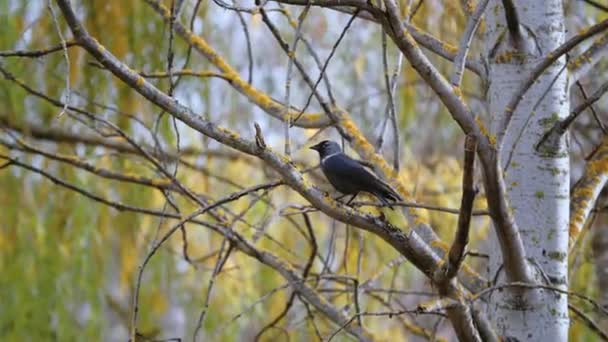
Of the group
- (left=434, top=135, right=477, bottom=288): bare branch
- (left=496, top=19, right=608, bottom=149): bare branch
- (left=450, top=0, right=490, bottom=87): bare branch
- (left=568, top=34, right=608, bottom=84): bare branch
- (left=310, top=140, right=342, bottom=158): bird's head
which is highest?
(left=310, top=140, right=342, bottom=158): bird's head

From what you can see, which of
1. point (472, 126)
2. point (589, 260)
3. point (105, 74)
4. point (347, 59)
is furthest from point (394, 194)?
point (347, 59)

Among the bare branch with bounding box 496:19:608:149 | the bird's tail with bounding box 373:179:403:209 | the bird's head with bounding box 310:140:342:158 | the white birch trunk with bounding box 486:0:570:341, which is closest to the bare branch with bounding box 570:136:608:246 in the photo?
the white birch trunk with bounding box 486:0:570:341

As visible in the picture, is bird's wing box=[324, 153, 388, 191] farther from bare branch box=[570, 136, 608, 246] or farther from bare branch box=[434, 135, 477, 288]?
bare branch box=[434, 135, 477, 288]

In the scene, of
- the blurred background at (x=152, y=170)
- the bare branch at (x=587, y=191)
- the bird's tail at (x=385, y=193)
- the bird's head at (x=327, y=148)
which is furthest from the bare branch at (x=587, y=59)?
the bird's head at (x=327, y=148)

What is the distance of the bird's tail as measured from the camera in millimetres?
1772

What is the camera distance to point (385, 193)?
1.83 m

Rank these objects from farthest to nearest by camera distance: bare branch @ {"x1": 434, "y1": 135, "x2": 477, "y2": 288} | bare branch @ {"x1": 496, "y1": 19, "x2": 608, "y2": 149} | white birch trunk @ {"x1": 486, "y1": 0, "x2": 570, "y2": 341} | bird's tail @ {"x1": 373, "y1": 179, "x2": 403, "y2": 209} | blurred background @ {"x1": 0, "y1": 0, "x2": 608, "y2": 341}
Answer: blurred background @ {"x1": 0, "y1": 0, "x2": 608, "y2": 341} < bird's tail @ {"x1": 373, "y1": 179, "x2": 403, "y2": 209} < white birch trunk @ {"x1": 486, "y1": 0, "x2": 570, "y2": 341} < bare branch @ {"x1": 496, "y1": 19, "x2": 608, "y2": 149} < bare branch @ {"x1": 434, "y1": 135, "x2": 477, "y2": 288}

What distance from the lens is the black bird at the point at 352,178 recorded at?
6.00ft

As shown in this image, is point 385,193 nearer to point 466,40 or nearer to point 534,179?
point 534,179

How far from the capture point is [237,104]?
11.3ft

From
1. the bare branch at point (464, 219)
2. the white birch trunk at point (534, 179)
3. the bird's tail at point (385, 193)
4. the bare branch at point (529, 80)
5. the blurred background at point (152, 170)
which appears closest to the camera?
the bare branch at point (464, 219)

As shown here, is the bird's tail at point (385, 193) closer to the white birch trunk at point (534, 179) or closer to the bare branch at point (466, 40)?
the white birch trunk at point (534, 179)

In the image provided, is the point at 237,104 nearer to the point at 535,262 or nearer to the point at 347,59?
the point at 347,59

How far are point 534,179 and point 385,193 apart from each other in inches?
11.6
